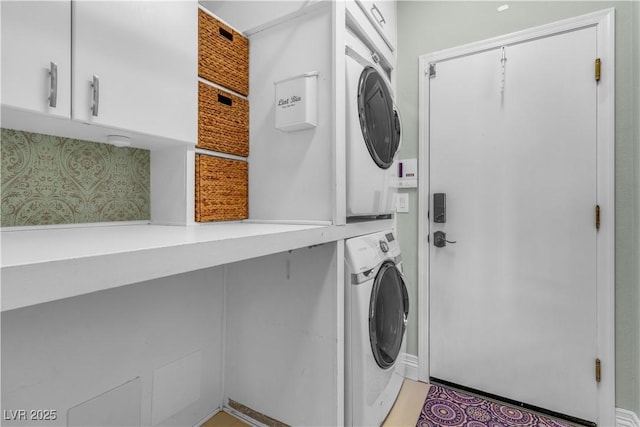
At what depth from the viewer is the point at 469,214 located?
1.95 m

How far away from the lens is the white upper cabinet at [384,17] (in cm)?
165

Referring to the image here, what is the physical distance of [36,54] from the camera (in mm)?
821

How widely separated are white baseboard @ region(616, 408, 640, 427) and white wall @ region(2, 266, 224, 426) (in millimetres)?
2125

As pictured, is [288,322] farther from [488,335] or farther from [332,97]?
[488,335]

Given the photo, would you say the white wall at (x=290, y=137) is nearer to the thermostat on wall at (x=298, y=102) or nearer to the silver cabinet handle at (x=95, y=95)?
the thermostat on wall at (x=298, y=102)

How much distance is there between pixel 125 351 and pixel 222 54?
1391 mm

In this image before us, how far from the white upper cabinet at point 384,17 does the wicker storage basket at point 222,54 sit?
25.6 inches

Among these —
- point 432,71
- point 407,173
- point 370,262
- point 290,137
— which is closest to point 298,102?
point 290,137

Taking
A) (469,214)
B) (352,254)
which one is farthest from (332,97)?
(469,214)

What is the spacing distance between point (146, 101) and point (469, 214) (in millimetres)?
1856

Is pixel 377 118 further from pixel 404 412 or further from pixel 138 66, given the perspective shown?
pixel 404 412

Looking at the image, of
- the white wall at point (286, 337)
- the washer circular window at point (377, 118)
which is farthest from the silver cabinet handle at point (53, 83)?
the washer circular window at point (377, 118)

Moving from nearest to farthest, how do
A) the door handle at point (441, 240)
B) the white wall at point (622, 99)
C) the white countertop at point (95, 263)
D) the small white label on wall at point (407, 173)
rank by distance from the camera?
the white countertop at point (95, 263), the white wall at point (622, 99), the door handle at point (441, 240), the small white label on wall at point (407, 173)

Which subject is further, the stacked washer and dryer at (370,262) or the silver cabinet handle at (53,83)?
the stacked washer and dryer at (370,262)
